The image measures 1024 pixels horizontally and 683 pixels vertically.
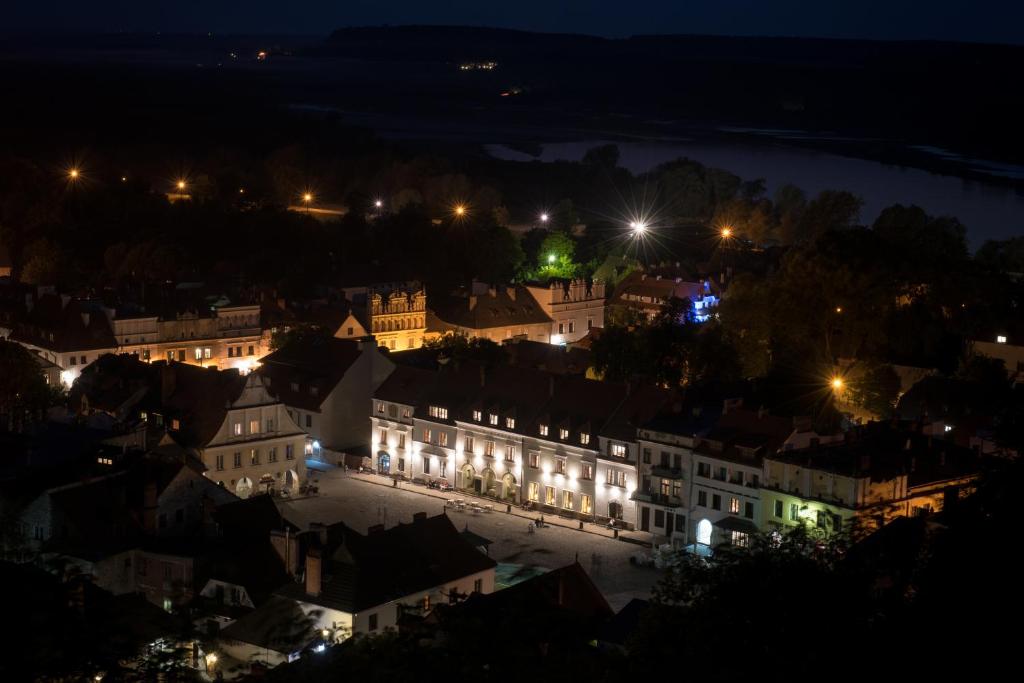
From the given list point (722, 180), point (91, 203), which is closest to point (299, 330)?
point (91, 203)

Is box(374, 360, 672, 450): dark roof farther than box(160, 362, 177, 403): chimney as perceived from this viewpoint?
No

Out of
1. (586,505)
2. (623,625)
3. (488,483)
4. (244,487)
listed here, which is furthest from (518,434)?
(623,625)

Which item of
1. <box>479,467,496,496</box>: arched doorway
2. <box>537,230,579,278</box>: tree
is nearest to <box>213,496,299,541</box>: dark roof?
<box>479,467,496,496</box>: arched doorway

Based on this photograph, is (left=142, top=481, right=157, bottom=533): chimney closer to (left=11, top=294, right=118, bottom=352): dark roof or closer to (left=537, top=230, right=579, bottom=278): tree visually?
(left=11, top=294, right=118, bottom=352): dark roof

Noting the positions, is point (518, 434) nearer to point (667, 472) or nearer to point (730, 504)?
point (667, 472)

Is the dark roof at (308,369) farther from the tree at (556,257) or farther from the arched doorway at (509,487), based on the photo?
the tree at (556,257)
